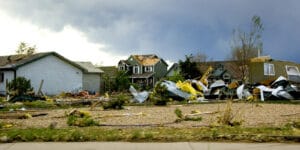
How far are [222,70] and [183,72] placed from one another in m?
7.74

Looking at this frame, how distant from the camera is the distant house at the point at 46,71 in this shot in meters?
44.2

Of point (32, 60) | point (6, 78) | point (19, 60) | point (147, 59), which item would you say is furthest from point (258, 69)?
point (6, 78)

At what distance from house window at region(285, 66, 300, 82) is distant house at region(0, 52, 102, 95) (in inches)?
1446

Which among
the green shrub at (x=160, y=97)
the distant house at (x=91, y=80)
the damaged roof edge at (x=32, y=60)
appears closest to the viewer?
the green shrub at (x=160, y=97)

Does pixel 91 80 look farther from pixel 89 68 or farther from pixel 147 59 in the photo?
pixel 147 59

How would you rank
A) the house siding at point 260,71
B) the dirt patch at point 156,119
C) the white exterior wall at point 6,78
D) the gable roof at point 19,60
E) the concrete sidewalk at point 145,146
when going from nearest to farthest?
1. the concrete sidewalk at point 145,146
2. the dirt patch at point 156,119
3. the gable roof at point 19,60
4. the white exterior wall at point 6,78
5. the house siding at point 260,71

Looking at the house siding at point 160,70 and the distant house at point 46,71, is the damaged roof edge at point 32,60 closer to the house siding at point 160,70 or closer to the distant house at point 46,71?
the distant house at point 46,71

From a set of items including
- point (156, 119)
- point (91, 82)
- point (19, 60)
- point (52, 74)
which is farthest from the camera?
point (91, 82)

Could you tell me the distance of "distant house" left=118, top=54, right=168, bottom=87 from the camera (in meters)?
70.8

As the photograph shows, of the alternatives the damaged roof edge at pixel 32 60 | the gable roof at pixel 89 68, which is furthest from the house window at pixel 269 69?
the damaged roof edge at pixel 32 60

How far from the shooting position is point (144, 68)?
71.9m

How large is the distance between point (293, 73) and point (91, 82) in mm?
37113

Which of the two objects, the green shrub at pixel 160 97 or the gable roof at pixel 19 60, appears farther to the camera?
the gable roof at pixel 19 60

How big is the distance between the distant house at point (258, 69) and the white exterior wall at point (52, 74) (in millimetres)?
25241
